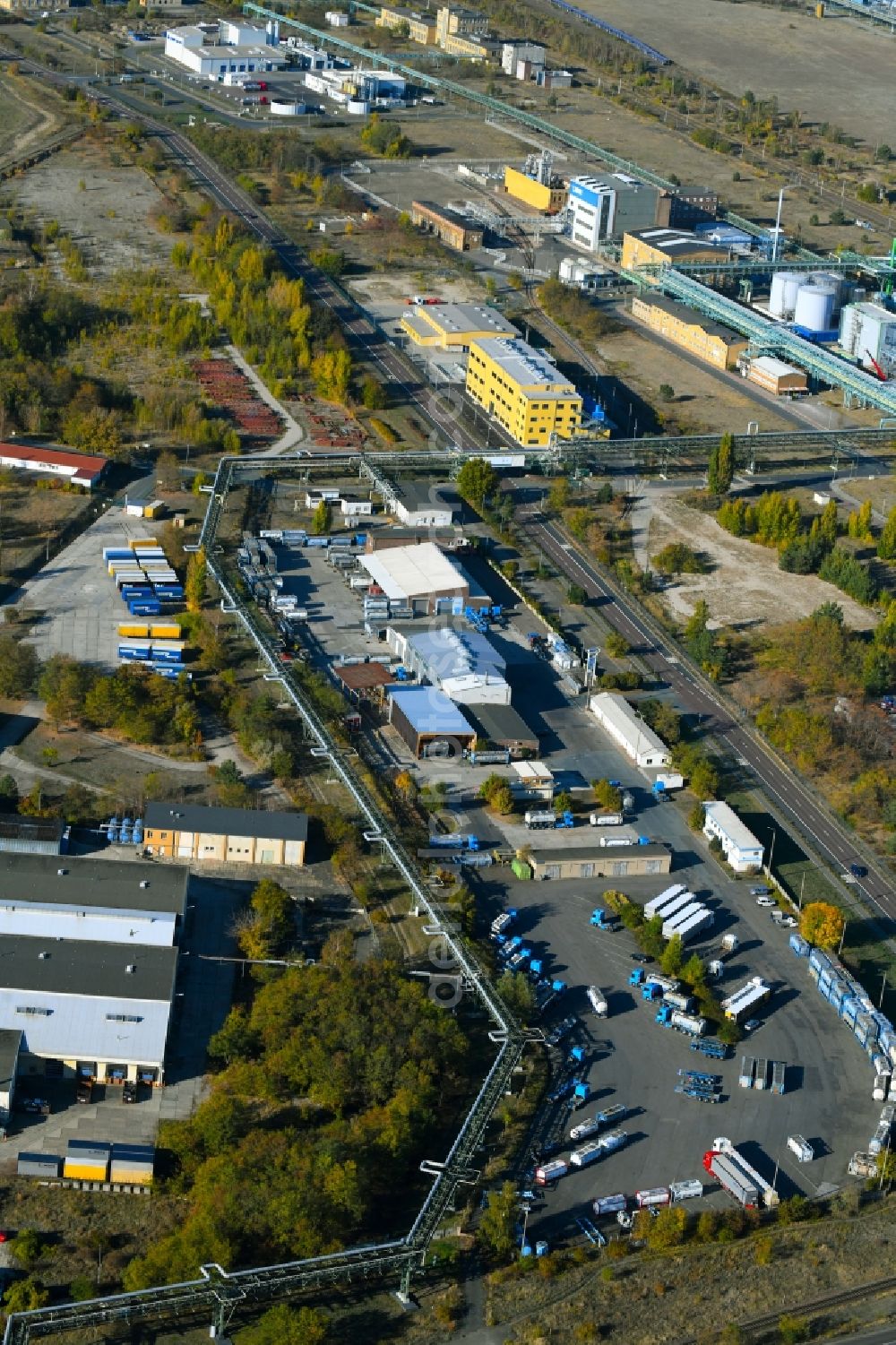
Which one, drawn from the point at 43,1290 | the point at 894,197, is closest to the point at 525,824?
the point at 43,1290

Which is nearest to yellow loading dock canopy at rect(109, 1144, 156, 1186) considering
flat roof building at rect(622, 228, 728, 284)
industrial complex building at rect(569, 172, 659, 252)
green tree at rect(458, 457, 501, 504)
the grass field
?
green tree at rect(458, 457, 501, 504)

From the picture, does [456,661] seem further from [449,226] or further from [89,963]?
[449,226]

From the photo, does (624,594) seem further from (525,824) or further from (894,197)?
(894,197)

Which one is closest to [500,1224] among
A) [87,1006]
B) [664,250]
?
[87,1006]

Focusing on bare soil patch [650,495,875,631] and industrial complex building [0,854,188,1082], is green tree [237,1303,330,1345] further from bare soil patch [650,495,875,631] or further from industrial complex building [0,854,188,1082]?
bare soil patch [650,495,875,631]

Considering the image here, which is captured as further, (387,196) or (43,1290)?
(387,196)
